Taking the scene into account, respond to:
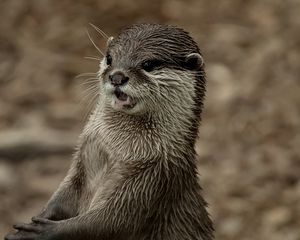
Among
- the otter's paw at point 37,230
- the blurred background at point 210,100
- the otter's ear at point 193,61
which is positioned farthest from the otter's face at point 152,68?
the blurred background at point 210,100

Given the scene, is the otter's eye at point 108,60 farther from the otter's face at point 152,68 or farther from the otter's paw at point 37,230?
the otter's paw at point 37,230

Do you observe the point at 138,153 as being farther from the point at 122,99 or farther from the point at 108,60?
the point at 108,60

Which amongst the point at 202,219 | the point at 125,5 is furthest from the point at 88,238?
the point at 125,5

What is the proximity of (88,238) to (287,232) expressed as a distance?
156 inches

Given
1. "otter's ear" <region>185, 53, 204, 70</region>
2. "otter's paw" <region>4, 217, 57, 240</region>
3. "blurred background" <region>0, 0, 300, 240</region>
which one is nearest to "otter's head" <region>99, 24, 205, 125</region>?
"otter's ear" <region>185, 53, 204, 70</region>

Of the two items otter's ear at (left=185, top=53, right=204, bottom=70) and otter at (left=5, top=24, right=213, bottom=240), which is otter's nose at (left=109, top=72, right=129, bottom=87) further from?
otter's ear at (left=185, top=53, right=204, bottom=70)

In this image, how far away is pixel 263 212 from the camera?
26.0ft

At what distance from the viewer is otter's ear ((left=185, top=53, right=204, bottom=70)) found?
415 cm

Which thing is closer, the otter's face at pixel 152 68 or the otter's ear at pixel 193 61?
the otter's face at pixel 152 68

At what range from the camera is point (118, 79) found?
3994mm

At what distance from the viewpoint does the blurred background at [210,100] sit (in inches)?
313

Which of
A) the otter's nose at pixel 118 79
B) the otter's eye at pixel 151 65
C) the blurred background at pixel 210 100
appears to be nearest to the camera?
the otter's nose at pixel 118 79

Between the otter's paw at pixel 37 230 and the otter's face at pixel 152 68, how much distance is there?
53cm

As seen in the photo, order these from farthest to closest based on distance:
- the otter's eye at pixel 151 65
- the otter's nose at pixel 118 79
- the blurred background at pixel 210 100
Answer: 1. the blurred background at pixel 210 100
2. the otter's eye at pixel 151 65
3. the otter's nose at pixel 118 79
